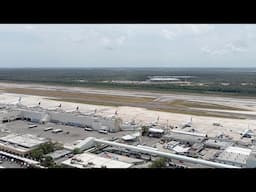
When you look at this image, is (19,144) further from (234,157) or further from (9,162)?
(234,157)

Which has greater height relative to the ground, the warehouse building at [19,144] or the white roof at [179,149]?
the warehouse building at [19,144]

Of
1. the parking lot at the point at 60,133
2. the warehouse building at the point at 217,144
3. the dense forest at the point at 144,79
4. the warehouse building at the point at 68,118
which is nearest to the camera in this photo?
the warehouse building at the point at 217,144

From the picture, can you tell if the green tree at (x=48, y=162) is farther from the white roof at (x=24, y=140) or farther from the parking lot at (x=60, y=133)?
the parking lot at (x=60, y=133)

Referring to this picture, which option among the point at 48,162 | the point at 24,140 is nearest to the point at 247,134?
the point at 48,162

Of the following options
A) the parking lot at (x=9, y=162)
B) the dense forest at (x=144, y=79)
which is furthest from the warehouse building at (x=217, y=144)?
the dense forest at (x=144, y=79)

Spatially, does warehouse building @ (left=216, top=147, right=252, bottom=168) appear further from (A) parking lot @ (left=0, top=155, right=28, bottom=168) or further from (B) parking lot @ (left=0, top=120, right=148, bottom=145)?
(A) parking lot @ (left=0, top=155, right=28, bottom=168)

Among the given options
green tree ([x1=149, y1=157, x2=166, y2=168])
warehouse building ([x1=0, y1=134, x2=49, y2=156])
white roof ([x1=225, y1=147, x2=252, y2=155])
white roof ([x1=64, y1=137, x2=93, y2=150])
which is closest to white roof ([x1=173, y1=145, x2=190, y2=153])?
white roof ([x1=225, y1=147, x2=252, y2=155])
